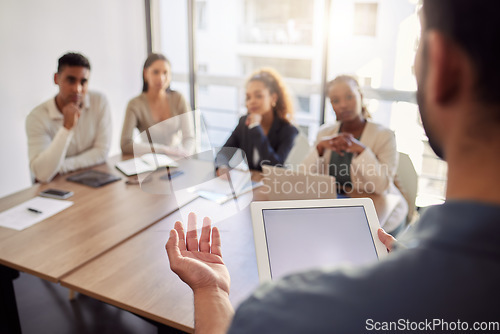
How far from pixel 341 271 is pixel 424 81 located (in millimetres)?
198

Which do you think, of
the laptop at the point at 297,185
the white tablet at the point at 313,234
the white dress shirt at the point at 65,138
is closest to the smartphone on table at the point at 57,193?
the white dress shirt at the point at 65,138

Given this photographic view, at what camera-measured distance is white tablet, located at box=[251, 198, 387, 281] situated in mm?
871

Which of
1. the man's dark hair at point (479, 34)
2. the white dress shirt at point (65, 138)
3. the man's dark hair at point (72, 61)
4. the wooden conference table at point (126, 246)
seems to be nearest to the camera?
the man's dark hair at point (479, 34)

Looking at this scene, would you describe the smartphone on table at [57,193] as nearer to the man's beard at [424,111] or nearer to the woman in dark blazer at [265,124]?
the woman in dark blazer at [265,124]

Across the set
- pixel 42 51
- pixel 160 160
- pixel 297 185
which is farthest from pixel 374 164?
pixel 42 51

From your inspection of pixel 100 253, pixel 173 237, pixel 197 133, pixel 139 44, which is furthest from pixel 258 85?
pixel 139 44

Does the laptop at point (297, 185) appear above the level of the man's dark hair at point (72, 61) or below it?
below

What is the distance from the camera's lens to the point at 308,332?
0.37 m

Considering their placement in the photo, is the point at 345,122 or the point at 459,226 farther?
the point at 345,122

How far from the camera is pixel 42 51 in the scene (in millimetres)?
3494

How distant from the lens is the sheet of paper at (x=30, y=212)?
180 cm

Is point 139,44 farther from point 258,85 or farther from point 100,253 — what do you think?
point 100,253

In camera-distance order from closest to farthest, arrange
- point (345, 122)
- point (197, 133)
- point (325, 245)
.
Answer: point (325, 245), point (345, 122), point (197, 133)

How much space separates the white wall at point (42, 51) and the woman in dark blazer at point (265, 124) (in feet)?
5.92
